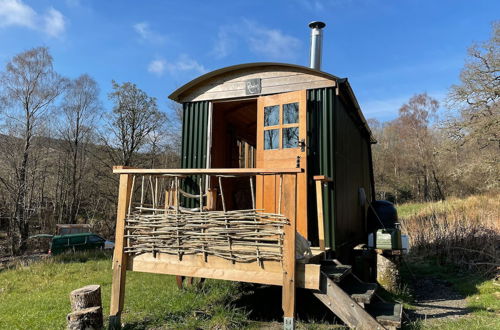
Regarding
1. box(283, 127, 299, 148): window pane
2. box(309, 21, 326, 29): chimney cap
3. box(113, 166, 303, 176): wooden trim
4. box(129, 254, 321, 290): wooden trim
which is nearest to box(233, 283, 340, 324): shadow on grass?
box(129, 254, 321, 290): wooden trim

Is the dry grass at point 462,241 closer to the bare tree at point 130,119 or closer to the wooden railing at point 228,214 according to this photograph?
the wooden railing at point 228,214

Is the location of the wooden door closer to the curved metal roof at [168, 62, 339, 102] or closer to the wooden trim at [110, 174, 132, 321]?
the curved metal roof at [168, 62, 339, 102]

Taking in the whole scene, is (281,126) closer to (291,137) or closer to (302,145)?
(291,137)

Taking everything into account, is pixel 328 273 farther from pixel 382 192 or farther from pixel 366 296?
pixel 382 192

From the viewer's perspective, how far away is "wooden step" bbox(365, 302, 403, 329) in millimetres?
3125

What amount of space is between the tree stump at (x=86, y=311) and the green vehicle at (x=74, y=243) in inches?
443

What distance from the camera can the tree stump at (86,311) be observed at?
3.37m

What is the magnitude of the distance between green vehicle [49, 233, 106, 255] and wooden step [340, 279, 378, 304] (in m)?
12.8

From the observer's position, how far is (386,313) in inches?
133

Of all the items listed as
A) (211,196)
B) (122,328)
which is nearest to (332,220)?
(211,196)

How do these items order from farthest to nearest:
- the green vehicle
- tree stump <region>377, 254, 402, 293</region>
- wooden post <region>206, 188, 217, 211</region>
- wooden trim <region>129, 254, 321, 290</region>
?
the green vehicle
tree stump <region>377, 254, 402, 293</region>
wooden post <region>206, 188, 217, 211</region>
wooden trim <region>129, 254, 321, 290</region>

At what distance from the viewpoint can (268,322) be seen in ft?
13.6

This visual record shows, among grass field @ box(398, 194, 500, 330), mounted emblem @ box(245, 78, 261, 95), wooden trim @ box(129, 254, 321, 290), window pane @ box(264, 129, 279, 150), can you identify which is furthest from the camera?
mounted emblem @ box(245, 78, 261, 95)

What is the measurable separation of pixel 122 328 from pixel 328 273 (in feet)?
7.58
